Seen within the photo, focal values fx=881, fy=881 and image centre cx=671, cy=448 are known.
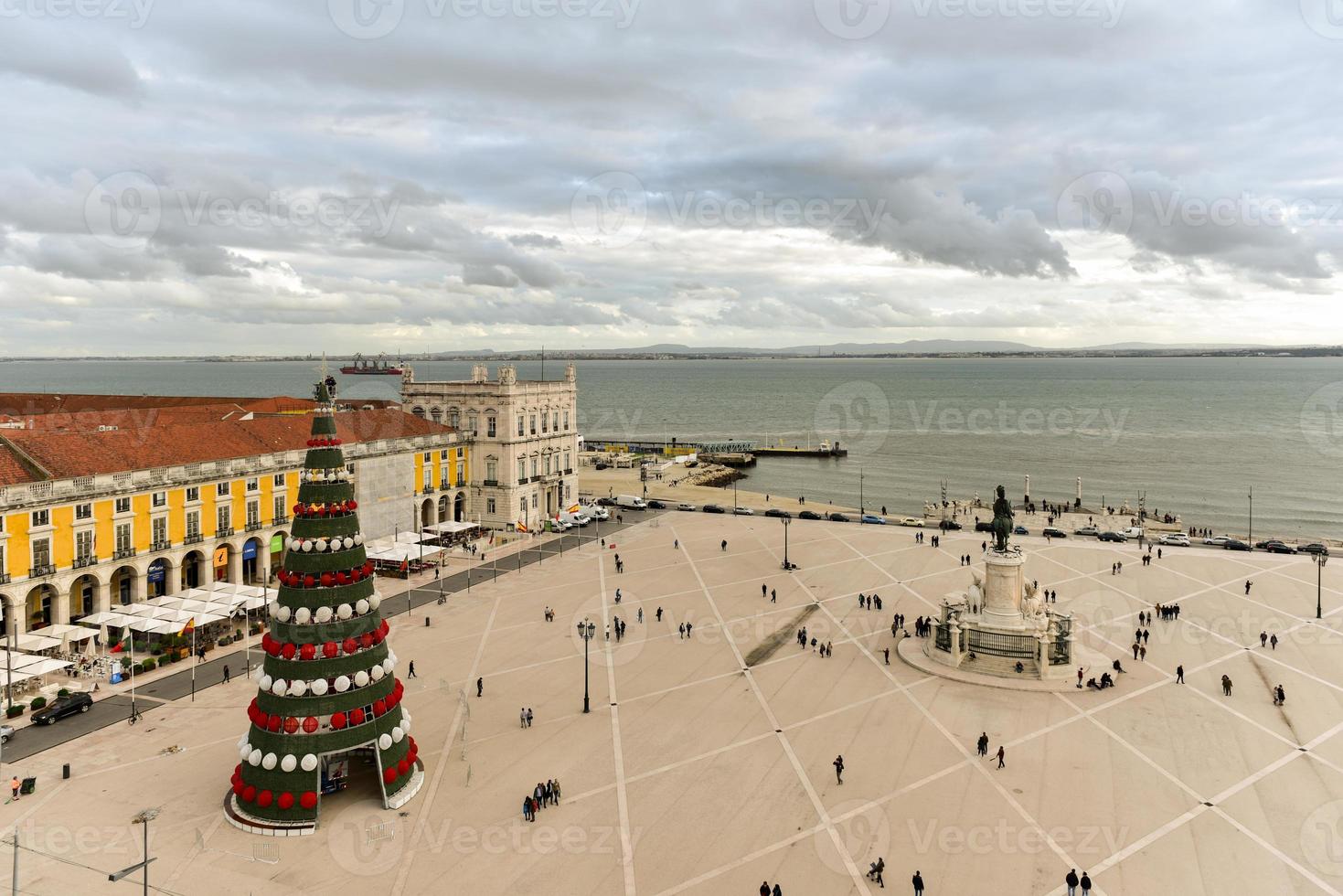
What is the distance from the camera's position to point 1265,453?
12288 cm

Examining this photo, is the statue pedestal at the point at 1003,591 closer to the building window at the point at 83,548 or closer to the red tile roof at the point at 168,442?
the red tile roof at the point at 168,442

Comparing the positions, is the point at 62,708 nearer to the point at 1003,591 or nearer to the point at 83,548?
the point at 83,548

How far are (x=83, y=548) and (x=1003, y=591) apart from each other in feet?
132

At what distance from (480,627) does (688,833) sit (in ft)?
68.4

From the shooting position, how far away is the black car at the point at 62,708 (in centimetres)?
3012

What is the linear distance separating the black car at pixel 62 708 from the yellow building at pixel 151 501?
13.0 feet

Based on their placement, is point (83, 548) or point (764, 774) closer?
point (764, 774)

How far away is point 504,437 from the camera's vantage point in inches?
2581

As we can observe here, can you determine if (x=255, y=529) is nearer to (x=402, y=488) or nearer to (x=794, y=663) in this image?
(x=402, y=488)

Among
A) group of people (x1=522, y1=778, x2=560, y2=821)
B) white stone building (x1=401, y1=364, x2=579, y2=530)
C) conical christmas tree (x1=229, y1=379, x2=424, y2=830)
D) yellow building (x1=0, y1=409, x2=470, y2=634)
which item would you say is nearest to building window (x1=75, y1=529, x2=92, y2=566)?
yellow building (x1=0, y1=409, x2=470, y2=634)

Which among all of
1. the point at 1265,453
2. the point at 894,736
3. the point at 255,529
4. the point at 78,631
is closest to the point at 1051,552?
the point at 894,736

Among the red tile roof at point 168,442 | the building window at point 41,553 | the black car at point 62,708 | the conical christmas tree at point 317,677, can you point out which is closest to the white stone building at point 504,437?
the red tile roof at point 168,442

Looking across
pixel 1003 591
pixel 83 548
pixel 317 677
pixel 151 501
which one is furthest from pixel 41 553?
pixel 1003 591

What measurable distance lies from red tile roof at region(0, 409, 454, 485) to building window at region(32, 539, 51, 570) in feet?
9.21
